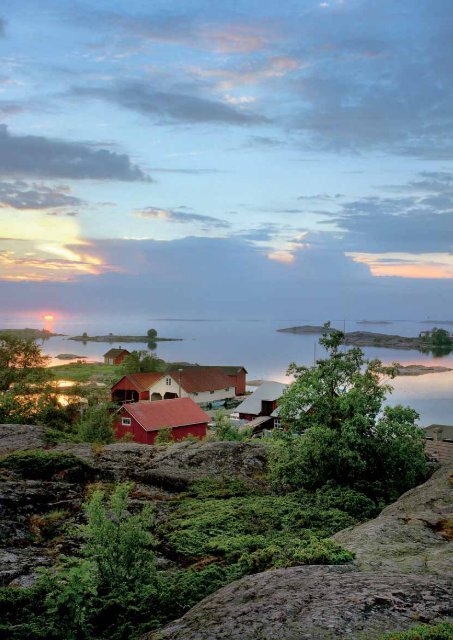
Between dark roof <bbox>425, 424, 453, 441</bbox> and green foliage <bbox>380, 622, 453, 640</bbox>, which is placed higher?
green foliage <bbox>380, 622, 453, 640</bbox>

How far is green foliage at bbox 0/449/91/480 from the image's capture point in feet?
50.2

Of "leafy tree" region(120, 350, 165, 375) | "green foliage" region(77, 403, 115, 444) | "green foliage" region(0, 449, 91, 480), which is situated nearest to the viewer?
"green foliage" region(0, 449, 91, 480)

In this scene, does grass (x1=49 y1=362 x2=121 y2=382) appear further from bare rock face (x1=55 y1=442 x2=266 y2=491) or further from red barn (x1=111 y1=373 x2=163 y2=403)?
bare rock face (x1=55 y1=442 x2=266 y2=491)

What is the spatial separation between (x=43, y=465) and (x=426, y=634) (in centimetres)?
1287

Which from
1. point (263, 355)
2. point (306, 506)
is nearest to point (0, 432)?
point (306, 506)

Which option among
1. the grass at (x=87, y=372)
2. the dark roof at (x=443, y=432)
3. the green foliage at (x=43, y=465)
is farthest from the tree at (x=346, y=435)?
the grass at (x=87, y=372)

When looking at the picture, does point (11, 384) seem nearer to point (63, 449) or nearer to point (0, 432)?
point (0, 432)

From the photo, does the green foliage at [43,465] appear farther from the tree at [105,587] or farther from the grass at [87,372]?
the grass at [87,372]

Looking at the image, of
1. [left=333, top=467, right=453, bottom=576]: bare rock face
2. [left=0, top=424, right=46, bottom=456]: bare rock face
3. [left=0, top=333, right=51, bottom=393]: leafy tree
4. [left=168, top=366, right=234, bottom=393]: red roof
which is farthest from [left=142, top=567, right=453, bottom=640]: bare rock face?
[left=168, top=366, right=234, bottom=393]: red roof

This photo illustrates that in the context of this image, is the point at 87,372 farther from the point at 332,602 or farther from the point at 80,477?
the point at 332,602

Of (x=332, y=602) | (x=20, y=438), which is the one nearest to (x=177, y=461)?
(x=20, y=438)

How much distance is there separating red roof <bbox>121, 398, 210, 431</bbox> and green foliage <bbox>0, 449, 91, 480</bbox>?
22321 mm

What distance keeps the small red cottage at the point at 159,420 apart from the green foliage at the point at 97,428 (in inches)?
320

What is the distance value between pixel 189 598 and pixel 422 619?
3.75m
